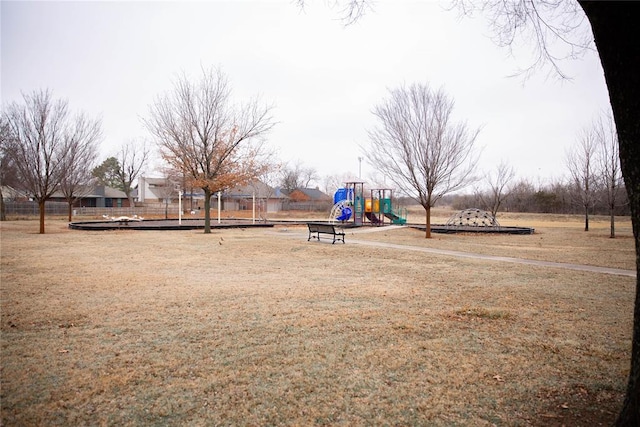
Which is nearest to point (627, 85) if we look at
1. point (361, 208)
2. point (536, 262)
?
point (536, 262)

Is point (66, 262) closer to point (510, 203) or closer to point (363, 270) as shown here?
point (363, 270)

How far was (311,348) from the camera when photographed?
4.39 meters

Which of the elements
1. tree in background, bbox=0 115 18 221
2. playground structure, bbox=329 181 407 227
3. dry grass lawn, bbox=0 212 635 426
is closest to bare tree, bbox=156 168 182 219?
tree in background, bbox=0 115 18 221

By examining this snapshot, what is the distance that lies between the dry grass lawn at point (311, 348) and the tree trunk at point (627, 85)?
78cm

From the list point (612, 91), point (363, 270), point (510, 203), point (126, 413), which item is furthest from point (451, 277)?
point (510, 203)

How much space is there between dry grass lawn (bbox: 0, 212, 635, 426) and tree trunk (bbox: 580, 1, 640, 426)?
0.78 m

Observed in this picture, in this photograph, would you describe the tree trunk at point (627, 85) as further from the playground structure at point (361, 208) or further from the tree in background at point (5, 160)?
the tree in background at point (5, 160)

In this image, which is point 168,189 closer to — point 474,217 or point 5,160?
point 5,160

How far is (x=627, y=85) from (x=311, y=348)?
3674mm

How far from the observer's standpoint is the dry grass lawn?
10.3 feet

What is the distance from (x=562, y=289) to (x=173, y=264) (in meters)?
9.24

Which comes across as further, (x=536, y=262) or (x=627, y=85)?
(x=536, y=262)

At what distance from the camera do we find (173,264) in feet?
34.4

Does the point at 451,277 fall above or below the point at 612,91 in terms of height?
below
